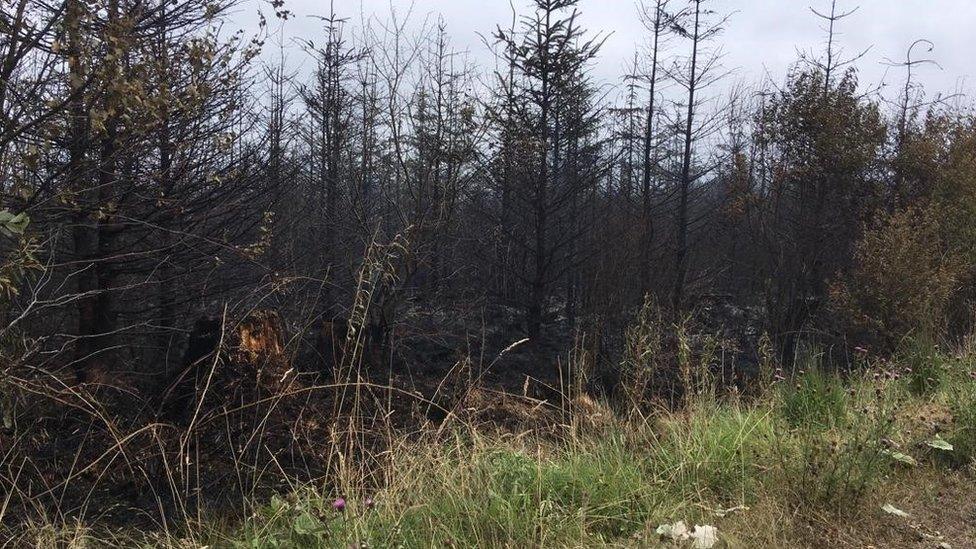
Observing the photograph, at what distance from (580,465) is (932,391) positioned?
321 cm

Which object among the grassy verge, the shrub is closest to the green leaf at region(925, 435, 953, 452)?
the grassy verge

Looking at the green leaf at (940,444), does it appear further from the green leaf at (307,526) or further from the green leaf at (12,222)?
the green leaf at (12,222)

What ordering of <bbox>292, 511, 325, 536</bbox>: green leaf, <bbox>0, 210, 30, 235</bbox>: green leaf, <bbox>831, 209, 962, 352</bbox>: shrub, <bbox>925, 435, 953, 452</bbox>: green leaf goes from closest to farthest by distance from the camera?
<bbox>0, 210, 30, 235</bbox>: green leaf
<bbox>292, 511, 325, 536</bbox>: green leaf
<bbox>925, 435, 953, 452</bbox>: green leaf
<bbox>831, 209, 962, 352</bbox>: shrub

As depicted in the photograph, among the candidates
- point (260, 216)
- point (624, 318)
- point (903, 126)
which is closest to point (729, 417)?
point (260, 216)

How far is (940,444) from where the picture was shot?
11.8 ft

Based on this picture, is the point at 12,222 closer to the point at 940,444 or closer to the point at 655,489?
the point at 655,489

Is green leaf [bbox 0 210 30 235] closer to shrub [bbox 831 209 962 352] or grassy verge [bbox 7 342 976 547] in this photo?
grassy verge [bbox 7 342 976 547]

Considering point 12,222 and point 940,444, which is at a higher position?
point 12,222

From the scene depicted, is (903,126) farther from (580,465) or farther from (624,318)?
(580,465)

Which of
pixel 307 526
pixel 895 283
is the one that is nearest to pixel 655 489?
pixel 307 526

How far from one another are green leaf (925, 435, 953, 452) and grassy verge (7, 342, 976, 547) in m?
0.01

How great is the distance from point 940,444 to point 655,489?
1.63 m

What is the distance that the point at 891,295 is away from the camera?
10.8 metres

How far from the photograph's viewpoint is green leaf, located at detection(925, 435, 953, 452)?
3584mm
